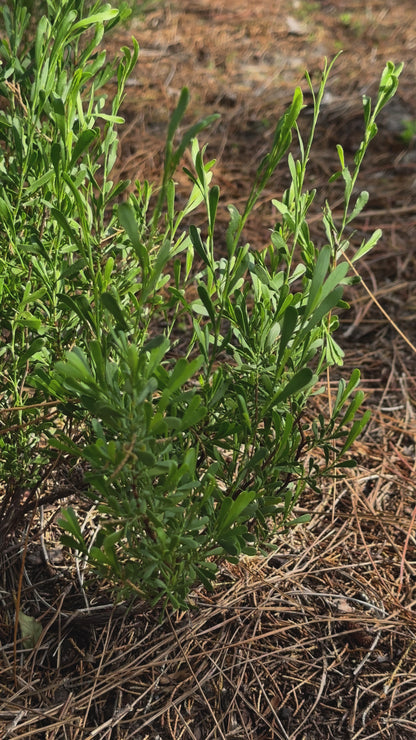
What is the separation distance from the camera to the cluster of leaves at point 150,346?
111 cm

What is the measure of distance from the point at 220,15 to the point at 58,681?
496cm

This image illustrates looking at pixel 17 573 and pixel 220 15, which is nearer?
pixel 17 573

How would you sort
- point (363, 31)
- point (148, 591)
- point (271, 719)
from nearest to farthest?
point (148, 591), point (271, 719), point (363, 31)

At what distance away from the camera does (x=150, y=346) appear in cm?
108

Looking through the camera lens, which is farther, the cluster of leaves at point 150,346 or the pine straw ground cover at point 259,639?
the pine straw ground cover at point 259,639

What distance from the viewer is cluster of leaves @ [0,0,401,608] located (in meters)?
1.11

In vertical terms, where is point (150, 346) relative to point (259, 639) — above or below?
above

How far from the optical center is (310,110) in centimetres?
414

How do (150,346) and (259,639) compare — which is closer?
(150,346)

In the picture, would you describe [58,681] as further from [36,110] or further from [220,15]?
[220,15]

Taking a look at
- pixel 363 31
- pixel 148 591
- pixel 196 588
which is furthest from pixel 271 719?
pixel 363 31

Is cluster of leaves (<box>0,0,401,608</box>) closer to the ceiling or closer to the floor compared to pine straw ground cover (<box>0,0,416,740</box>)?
closer to the ceiling

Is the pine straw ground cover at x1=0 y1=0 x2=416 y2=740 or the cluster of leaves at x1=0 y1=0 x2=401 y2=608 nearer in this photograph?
the cluster of leaves at x1=0 y1=0 x2=401 y2=608

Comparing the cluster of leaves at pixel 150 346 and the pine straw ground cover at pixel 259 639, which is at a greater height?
the cluster of leaves at pixel 150 346
